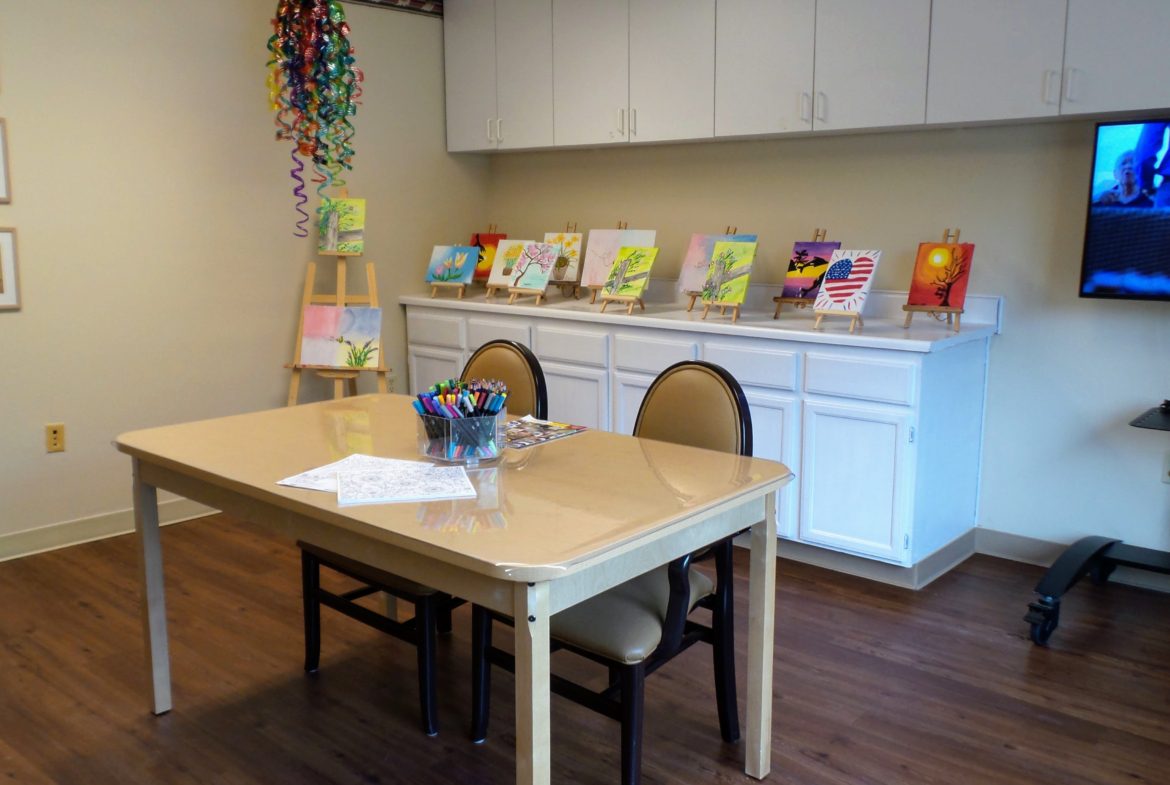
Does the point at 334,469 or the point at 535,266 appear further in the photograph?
the point at 535,266

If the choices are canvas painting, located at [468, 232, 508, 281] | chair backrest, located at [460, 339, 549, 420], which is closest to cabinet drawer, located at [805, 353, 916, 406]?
chair backrest, located at [460, 339, 549, 420]

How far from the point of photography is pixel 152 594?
2615mm

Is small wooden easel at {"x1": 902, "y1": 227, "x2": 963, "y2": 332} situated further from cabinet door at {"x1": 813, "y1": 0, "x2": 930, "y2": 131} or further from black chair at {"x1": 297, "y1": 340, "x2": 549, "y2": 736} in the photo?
black chair at {"x1": 297, "y1": 340, "x2": 549, "y2": 736}

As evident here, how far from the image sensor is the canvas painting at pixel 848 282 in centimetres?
364

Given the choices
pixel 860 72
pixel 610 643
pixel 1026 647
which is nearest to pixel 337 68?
pixel 860 72

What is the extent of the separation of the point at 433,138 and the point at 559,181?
2.37ft

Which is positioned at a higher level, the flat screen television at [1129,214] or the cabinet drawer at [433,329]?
the flat screen television at [1129,214]

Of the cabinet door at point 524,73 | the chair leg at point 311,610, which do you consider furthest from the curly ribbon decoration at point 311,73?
the chair leg at point 311,610

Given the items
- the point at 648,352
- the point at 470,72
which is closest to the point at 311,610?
the point at 648,352

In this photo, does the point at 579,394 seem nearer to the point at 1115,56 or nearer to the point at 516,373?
the point at 516,373

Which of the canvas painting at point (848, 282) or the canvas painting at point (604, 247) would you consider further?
the canvas painting at point (604, 247)

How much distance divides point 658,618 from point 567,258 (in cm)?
292

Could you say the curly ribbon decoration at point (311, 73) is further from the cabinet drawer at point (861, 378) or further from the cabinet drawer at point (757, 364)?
the cabinet drawer at point (861, 378)

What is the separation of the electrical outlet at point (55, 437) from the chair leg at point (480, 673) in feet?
7.92
